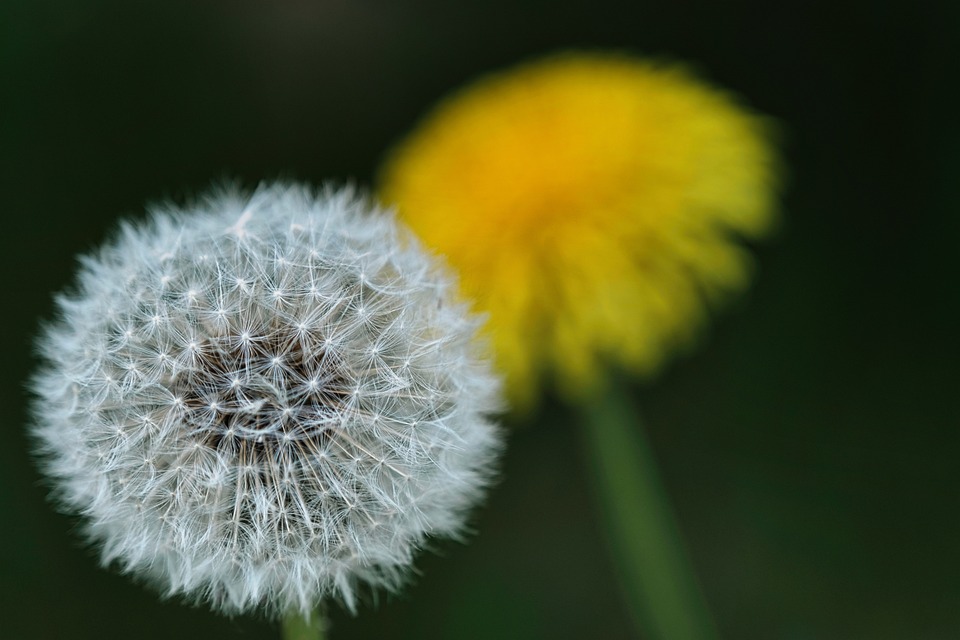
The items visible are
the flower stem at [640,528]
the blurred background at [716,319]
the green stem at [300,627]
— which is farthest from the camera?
the blurred background at [716,319]

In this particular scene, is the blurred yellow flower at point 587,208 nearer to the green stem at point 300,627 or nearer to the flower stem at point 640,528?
the flower stem at point 640,528

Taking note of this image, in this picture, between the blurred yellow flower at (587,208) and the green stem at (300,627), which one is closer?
the green stem at (300,627)

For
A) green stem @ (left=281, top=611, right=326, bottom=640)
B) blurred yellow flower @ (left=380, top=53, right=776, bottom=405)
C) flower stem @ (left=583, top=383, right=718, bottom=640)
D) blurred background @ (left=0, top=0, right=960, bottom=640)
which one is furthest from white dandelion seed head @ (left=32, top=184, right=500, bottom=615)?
blurred background @ (left=0, top=0, right=960, bottom=640)

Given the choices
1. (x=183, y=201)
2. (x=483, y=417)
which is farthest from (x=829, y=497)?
(x=183, y=201)

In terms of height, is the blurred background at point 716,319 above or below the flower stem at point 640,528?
above

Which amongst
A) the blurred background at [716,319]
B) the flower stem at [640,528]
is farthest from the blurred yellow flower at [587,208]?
the blurred background at [716,319]

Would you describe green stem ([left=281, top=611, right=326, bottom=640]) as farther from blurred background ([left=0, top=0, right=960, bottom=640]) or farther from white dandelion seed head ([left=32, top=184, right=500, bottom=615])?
blurred background ([left=0, top=0, right=960, bottom=640])
